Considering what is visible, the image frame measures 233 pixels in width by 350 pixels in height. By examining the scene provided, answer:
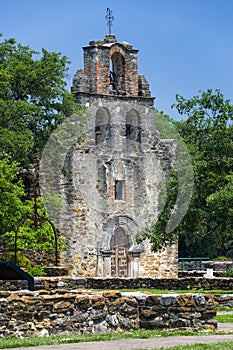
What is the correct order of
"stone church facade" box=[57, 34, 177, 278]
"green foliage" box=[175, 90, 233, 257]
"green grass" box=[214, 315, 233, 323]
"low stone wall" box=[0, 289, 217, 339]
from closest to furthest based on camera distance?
"low stone wall" box=[0, 289, 217, 339] → "green grass" box=[214, 315, 233, 323] → "green foliage" box=[175, 90, 233, 257] → "stone church facade" box=[57, 34, 177, 278]

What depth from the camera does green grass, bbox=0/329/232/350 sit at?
16.0m

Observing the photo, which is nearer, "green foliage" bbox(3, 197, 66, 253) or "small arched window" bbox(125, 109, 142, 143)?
"green foliage" bbox(3, 197, 66, 253)

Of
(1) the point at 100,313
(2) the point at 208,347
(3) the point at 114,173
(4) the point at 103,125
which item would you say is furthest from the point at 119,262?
(2) the point at 208,347

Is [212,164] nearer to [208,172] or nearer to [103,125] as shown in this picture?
[208,172]

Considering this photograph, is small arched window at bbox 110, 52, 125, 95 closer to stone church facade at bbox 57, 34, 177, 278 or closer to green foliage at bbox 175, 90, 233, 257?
stone church facade at bbox 57, 34, 177, 278

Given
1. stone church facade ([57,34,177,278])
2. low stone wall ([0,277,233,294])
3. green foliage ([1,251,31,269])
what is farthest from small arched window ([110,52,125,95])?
low stone wall ([0,277,233,294])

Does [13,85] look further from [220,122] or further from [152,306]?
[152,306]

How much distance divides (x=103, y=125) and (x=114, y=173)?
8.42 ft

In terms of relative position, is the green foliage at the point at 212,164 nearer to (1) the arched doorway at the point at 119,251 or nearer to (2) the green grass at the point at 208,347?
(1) the arched doorway at the point at 119,251

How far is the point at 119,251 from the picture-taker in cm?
5122

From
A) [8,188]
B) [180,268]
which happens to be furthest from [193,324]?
[180,268]

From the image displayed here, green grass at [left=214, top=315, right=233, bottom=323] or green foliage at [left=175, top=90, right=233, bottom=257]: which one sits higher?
green foliage at [left=175, top=90, right=233, bottom=257]

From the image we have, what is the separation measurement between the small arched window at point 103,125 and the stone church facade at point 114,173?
0.17 feet

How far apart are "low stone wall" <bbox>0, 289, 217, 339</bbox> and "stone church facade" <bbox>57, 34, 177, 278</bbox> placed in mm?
29668
